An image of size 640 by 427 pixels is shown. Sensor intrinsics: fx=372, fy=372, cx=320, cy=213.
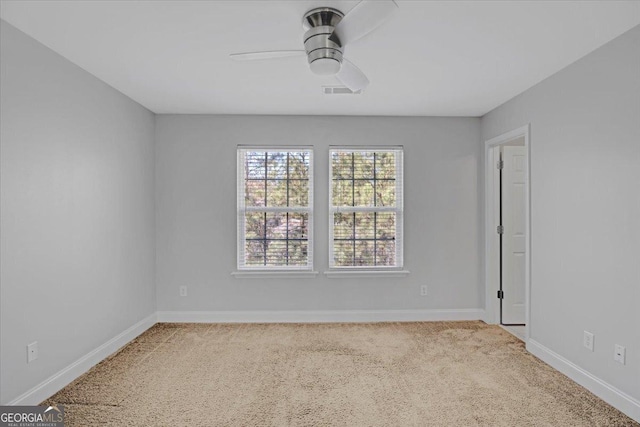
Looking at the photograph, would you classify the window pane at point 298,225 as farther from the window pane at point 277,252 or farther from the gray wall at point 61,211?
the gray wall at point 61,211

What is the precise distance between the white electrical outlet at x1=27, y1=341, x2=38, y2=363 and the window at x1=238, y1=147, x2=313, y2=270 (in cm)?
217

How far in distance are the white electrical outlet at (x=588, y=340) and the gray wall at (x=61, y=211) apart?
151 inches

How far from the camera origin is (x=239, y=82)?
3262mm

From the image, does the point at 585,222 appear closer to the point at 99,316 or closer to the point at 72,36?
the point at 72,36

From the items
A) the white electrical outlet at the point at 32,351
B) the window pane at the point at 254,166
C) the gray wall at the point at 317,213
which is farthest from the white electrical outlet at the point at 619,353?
the white electrical outlet at the point at 32,351

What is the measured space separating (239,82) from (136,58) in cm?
82

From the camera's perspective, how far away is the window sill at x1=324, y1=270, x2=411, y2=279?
14.3ft

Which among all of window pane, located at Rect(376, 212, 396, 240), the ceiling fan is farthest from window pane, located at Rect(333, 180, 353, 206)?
the ceiling fan

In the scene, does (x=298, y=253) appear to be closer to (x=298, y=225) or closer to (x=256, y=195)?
(x=298, y=225)

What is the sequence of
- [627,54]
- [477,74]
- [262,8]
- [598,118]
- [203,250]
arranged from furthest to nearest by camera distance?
[203,250], [477,74], [598,118], [627,54], [262,8]

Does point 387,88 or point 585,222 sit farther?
point 387,88

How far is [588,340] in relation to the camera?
2705mm

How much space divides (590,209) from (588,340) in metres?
0.95

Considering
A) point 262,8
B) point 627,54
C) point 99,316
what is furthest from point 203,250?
point 627,54
